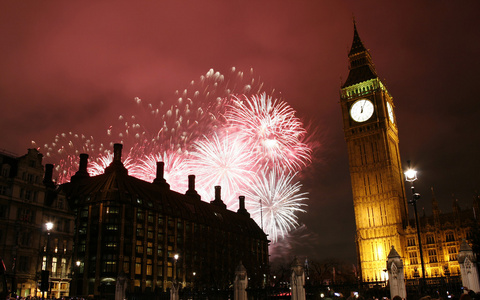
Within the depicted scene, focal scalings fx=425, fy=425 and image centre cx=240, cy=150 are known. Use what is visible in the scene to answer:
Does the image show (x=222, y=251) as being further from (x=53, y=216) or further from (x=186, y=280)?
(x=53, y=216)

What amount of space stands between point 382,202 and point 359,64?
38.6m

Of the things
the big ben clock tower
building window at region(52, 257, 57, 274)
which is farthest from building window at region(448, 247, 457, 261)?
building window at region(52, 257, 57, 274)

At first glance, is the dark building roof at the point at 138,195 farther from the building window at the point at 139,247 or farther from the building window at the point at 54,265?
the building window at the point at 54,265

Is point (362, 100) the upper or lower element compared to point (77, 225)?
upper

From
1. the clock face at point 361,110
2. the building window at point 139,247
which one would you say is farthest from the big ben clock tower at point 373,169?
the building window at point 139,247

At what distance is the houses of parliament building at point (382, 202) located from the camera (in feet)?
308

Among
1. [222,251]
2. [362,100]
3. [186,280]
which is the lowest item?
[186,280]

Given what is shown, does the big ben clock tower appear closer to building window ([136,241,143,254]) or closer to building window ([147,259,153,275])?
building window ([147,259,153,275])

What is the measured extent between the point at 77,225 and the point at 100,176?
39.7 feet

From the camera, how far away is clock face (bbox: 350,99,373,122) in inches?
4141

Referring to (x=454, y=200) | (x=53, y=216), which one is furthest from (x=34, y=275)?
(x=454, y=200)

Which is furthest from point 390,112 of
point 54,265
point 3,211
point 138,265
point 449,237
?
point 3,211

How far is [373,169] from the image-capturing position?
338ft

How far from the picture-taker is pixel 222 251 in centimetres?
10050
